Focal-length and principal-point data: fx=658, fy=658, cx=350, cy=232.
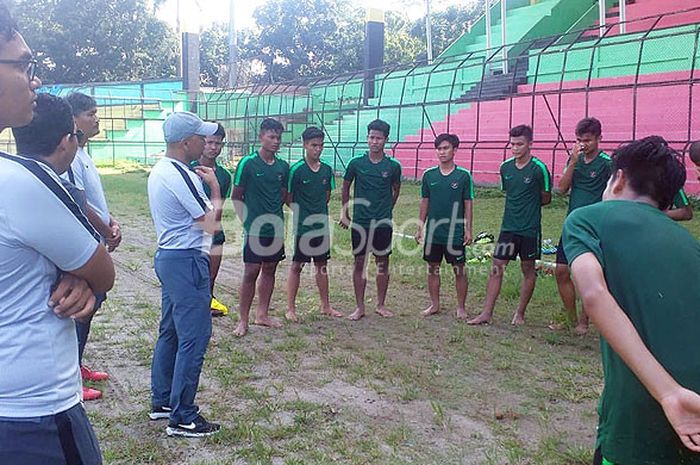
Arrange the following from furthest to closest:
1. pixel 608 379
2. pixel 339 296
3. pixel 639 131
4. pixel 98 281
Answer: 1. pixel 639 131
2. pixel 339 296
3. pixel 608 379
4. pixel 98 281

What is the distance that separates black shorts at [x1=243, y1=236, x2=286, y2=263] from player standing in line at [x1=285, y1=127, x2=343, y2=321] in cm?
38

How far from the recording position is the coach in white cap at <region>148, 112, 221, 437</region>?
3.70m

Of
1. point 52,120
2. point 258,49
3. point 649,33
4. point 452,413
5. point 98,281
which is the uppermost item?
point 258,49

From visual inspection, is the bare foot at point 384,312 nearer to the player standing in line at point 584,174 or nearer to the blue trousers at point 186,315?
the player standing in line at point 584,174

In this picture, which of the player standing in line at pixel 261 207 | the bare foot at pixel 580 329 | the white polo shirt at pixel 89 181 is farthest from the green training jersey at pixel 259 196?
the bare foot at pixel 580 329

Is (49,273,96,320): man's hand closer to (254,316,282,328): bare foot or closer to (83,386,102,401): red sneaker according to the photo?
(83,386,102,401): red sneaker

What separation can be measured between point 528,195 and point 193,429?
3.79 m

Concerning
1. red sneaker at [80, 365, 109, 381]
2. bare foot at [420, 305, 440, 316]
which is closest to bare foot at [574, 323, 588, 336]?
bare foot at [420, 305, 440, 316]

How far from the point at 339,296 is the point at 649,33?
35.2 feet

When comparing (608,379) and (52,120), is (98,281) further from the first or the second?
(608,379)

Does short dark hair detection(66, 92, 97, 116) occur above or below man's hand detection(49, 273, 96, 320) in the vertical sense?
above

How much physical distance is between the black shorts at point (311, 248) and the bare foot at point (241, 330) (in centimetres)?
93

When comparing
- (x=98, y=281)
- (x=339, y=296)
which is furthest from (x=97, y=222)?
(x=339, y=296)

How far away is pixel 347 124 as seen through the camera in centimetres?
2327
